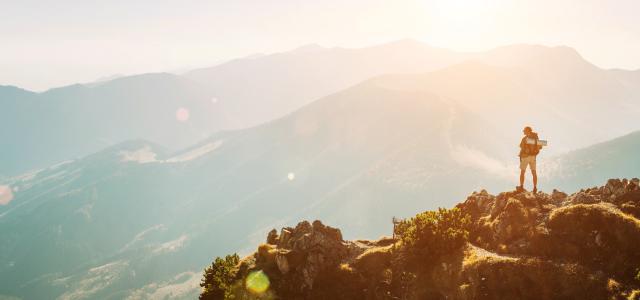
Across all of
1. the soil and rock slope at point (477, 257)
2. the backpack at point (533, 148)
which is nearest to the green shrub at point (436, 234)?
the soil and rock slope at point (477, 257)

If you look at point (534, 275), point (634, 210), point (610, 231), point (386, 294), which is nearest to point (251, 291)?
point (386, 294)

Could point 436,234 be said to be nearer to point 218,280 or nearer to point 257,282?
point 257,282

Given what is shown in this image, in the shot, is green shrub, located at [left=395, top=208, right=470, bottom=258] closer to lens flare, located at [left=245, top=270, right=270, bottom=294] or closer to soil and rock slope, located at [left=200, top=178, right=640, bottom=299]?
soil and rock slope, located at [left=200, top=178, right=640, bottom=299]

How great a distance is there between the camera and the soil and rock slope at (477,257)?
Answer: 2139cm

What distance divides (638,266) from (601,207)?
14.6 feet

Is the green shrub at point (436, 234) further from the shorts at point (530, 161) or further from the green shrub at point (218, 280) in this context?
the green shrub at point (218, 280)

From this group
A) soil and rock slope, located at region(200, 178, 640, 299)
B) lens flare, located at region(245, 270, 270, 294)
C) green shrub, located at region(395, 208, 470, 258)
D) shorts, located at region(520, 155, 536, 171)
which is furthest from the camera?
shorts, located at region(520, 155, 536, 171)

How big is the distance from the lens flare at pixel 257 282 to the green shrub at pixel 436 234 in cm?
1087

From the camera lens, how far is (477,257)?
24516mm

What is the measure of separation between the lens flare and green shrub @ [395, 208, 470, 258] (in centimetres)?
1087

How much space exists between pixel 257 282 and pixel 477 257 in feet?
52.1

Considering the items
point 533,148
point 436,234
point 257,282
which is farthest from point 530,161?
point 257,282

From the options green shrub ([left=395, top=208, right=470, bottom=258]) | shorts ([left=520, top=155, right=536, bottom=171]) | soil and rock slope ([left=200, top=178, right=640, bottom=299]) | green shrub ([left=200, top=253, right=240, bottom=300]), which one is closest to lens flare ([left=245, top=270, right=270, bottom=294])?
soil and rock slope ([left=200, top=178, right=640, bottom=299])

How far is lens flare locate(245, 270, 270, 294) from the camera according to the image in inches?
1100
